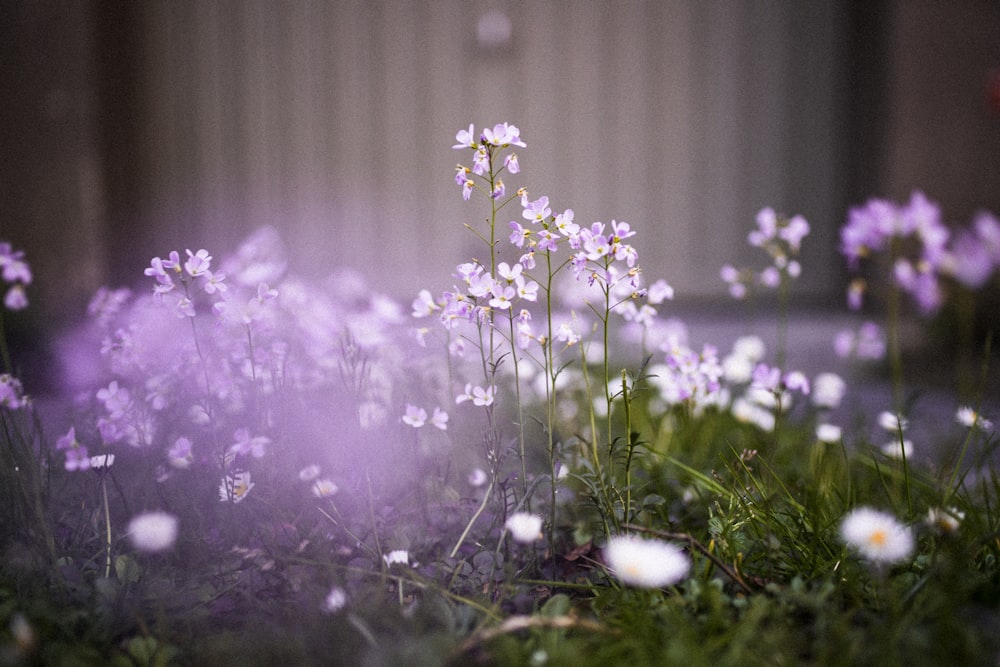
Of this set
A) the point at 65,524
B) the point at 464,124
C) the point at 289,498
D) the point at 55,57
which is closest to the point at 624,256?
the point at 289,498

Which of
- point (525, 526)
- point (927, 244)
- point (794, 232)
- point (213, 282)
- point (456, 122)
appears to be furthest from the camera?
point (456, 122)

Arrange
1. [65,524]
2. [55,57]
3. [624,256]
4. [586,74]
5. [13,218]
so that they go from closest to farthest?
[624,256], [65,524], [13,218], [55,57], [586,74]

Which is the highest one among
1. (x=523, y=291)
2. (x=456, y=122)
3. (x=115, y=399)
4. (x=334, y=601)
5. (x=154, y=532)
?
(x=456, y=122)

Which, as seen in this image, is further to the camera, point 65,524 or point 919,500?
point 919,500

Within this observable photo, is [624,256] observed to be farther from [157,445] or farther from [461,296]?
[157,445]

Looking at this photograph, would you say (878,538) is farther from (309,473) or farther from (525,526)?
(309,473)

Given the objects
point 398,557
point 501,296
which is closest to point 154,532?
point 398,557

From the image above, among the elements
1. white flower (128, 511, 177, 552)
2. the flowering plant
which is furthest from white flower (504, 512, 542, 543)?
white flower (128, 511, 177, 552)
